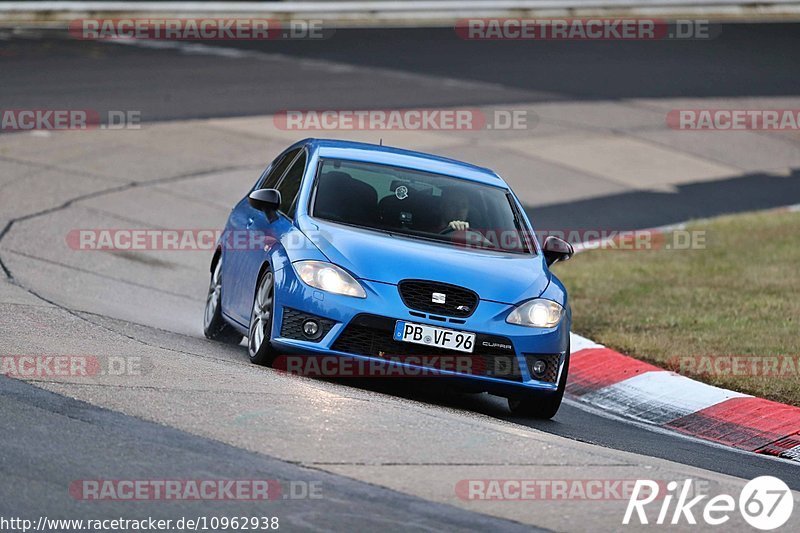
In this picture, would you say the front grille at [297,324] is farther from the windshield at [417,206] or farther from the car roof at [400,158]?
the car roof at [400,158]

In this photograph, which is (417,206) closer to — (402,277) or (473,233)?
(473,233)

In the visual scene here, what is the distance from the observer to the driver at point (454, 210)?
9.98 metres

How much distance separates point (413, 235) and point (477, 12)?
25.3 meters

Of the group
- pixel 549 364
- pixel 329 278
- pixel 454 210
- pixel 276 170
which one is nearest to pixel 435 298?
pixel 329 278

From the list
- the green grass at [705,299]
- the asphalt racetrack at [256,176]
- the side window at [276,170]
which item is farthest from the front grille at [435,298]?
the green grass at [705,299]

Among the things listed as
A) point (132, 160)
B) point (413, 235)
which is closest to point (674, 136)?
point (132, 160)

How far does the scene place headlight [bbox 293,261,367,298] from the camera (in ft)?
28.9

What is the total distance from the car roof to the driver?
0.82ft

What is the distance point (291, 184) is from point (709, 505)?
4780mm

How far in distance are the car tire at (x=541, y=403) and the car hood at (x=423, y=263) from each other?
2.09 feet

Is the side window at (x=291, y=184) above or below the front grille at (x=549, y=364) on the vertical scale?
above

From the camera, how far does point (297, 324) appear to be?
8.91 metres

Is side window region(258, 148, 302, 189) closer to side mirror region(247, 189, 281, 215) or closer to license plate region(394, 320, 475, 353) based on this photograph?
side mirror region(247, 189, 281, 215)

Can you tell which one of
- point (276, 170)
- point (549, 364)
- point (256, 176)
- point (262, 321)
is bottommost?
point (256, 176)
